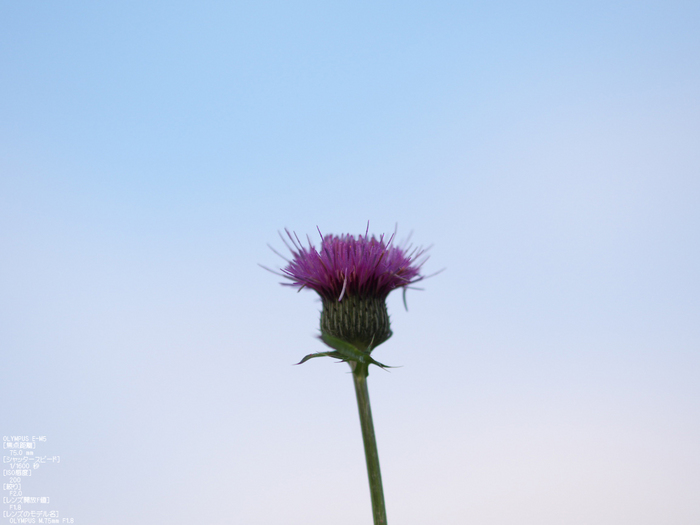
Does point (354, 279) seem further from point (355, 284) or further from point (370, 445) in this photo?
point (370, 445)

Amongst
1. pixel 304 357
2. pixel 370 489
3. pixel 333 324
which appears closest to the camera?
pixel 370 489

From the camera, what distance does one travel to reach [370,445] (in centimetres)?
521

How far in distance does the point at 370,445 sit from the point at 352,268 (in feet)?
5.74

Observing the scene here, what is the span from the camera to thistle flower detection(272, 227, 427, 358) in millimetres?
5785

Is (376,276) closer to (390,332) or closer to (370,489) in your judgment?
(390,332)

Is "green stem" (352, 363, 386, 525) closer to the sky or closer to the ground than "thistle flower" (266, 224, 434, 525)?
closer to the ground

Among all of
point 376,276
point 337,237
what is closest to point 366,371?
point 376,276

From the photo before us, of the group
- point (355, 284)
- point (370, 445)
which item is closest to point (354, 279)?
point (355, 284)

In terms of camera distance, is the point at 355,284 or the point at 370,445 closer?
the point at 370,445

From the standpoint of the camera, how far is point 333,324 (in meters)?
5.87

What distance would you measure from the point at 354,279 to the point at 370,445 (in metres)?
1.65

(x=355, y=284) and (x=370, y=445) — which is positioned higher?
(x=355, y=284)

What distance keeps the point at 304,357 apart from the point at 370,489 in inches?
51.5

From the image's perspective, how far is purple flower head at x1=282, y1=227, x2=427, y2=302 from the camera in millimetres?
5918
